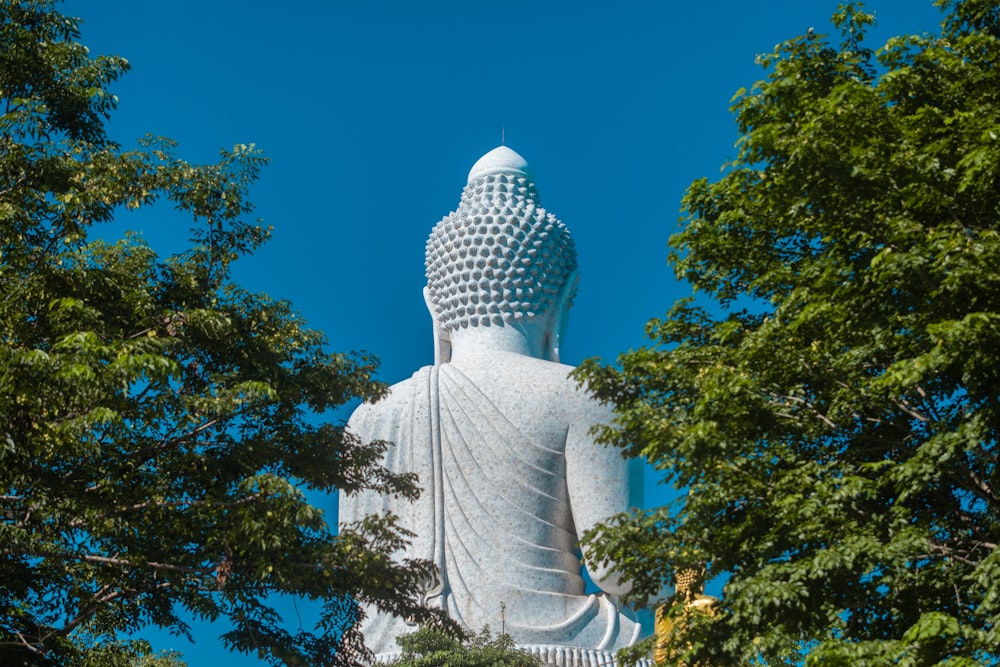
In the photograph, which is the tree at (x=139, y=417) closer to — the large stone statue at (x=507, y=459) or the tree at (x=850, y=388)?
the tree at (x=850, y=388)

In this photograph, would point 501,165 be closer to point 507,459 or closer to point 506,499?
point 507,459

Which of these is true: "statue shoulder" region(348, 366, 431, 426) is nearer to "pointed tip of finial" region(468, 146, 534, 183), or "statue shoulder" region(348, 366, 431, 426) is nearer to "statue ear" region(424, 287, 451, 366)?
"statue ear" region(424, 287, 451, 366)

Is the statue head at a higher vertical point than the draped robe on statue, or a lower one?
higher

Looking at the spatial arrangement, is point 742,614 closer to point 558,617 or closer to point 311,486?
point 311,486

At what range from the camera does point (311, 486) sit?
43.3 ft

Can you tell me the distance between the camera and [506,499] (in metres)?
19.2

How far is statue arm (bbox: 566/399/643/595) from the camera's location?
18.9m

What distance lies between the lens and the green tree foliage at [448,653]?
15.5 metres

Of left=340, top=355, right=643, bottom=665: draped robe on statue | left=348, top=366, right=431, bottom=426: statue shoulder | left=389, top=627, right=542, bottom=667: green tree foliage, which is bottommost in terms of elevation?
left=389, top=627, right=542, bottom=667: green tree foliage

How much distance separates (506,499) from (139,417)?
850 cm

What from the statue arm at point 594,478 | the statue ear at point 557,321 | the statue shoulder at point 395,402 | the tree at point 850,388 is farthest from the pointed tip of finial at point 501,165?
the tree at point 850,388

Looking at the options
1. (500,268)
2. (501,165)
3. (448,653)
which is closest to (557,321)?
(500,268)

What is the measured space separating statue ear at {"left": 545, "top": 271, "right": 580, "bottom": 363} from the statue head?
2 centimetres

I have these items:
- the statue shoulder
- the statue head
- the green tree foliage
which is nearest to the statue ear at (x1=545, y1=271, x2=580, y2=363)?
the statue head
